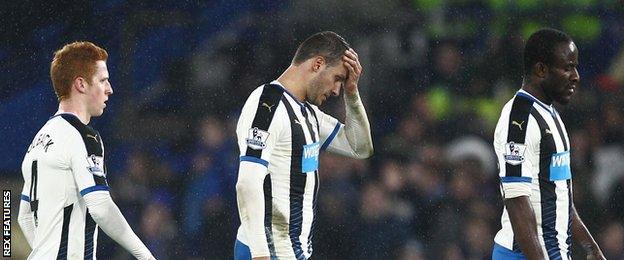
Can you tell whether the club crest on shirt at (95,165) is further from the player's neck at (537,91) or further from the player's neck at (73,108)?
the player's neck at (537,91)

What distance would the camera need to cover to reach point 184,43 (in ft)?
32.0

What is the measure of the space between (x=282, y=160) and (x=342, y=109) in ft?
15.8

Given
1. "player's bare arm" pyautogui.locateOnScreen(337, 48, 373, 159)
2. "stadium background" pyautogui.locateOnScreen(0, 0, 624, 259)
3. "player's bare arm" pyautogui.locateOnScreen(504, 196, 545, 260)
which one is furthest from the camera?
"stadium background" pyautogui.locateOnScreen(0, 0, 624, 259)

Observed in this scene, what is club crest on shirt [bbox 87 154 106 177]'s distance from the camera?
4391 millimetres

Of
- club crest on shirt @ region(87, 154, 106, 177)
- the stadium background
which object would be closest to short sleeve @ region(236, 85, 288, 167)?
club crest on shirt @ region(87, 154, 106, 177)

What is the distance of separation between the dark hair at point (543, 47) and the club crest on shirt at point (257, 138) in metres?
1.21

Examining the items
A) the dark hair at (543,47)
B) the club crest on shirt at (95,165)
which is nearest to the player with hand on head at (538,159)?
the dark hair at (543,47)

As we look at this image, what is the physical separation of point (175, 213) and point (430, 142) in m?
2.20

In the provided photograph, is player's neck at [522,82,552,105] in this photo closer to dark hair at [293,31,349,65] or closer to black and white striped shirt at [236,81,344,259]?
dark hair at [293,31,349,65]

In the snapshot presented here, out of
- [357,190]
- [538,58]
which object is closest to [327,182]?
[357,190]

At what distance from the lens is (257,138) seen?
437 cm

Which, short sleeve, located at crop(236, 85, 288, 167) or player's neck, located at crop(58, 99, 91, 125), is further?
player's neck, located at crop(58, 99, 91, 125)

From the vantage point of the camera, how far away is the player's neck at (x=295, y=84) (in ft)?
15.1

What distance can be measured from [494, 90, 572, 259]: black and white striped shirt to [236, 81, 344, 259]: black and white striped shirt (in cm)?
80
